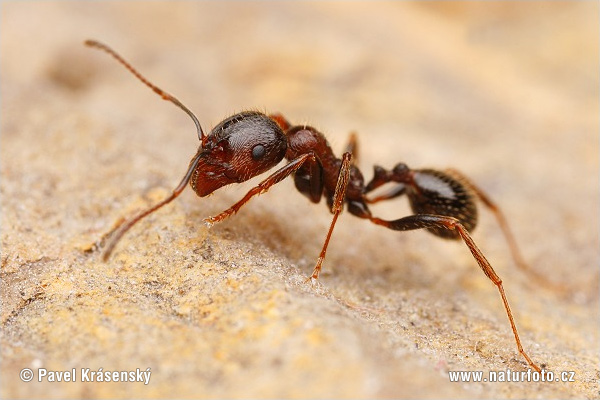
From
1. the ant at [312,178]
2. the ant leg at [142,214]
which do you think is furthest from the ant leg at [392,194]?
the ant leg at [142,214]

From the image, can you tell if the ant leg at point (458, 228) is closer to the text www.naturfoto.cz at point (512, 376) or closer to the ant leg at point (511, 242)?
the text www.naturfoto.cz at point (512, 376)

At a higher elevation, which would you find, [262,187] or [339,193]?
[339,193]

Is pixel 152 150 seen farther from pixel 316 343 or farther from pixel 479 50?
pixel 479 50

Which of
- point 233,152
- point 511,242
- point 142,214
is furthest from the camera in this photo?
point 511,242

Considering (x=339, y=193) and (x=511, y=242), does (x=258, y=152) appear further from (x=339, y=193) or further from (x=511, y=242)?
(x=511, y=242)

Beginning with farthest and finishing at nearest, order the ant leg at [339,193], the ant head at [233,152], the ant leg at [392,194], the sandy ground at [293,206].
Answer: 1. the ant leg at [392,194]
2. the ant leg at [339,193]
3. the ant head at [233,152]
4. the sandy ground at [293,206]

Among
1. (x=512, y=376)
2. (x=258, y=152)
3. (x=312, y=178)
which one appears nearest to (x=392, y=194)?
(x=312, y=178)

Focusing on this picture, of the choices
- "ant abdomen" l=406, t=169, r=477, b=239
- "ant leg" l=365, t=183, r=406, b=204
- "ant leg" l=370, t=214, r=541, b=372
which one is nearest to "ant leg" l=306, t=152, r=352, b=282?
"ant leg" l=370, t=214, r=541, b=372

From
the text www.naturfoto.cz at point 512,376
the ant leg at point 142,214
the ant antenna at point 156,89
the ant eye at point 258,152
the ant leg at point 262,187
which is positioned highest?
the ant antenna at point 156,89
